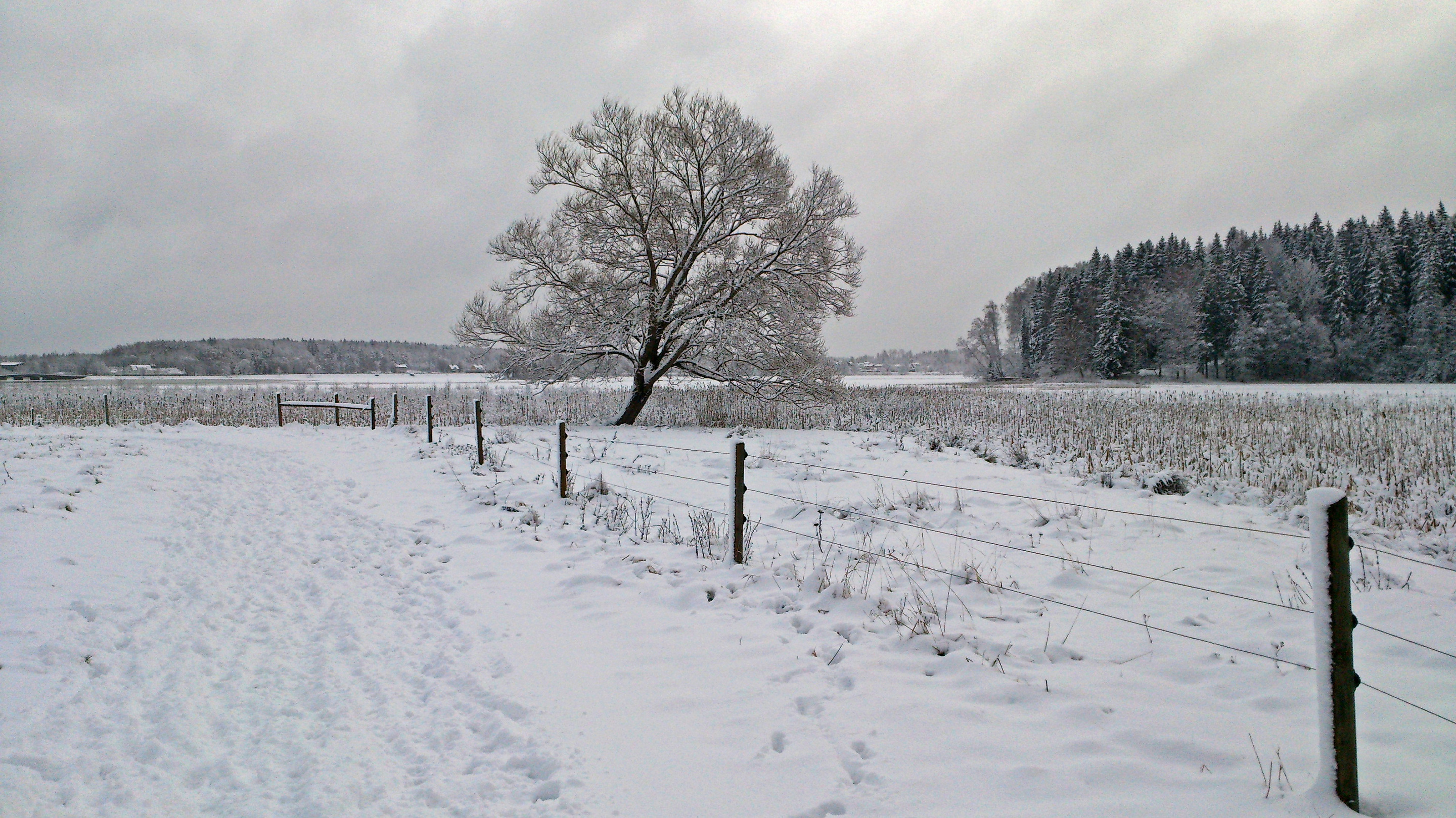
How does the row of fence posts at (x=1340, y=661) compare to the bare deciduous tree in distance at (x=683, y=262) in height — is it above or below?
below

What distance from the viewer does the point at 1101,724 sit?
135 inches

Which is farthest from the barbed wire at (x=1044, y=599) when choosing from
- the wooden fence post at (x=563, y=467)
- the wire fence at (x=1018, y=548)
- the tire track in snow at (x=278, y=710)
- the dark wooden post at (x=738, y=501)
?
the tire track in snow at (x=278, y=710)

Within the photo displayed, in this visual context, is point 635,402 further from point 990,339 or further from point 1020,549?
point 990,339

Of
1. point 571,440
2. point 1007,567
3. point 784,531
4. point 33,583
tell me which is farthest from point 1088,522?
point 571,440

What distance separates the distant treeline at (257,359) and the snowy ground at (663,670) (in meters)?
111

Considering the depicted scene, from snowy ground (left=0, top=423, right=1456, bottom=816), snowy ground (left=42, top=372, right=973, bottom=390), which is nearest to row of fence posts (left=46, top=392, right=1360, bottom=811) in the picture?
snowy ground (left=0, top=423, right=1456, bottom=816)

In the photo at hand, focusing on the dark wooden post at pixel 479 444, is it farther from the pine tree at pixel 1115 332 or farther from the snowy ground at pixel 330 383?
the pine tree at pixel 1115 332

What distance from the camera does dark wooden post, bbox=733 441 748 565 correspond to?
20.5ft

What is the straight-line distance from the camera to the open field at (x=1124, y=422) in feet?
29.5

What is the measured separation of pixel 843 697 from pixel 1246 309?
6801cm

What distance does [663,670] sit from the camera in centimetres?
429

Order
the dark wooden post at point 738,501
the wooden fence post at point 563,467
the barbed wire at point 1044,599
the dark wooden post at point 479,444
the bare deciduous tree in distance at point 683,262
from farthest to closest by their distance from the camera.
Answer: the bare deciduous tree in distance at point 683,262 < the dark wooden post at point 479,444 < the wooden fence post at point 563,467 < the dark wooden post at point 738,501 < the barbed wire at point 1044,599

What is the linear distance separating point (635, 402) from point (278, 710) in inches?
699

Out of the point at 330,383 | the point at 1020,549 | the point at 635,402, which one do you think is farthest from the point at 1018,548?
the point at 330,383
